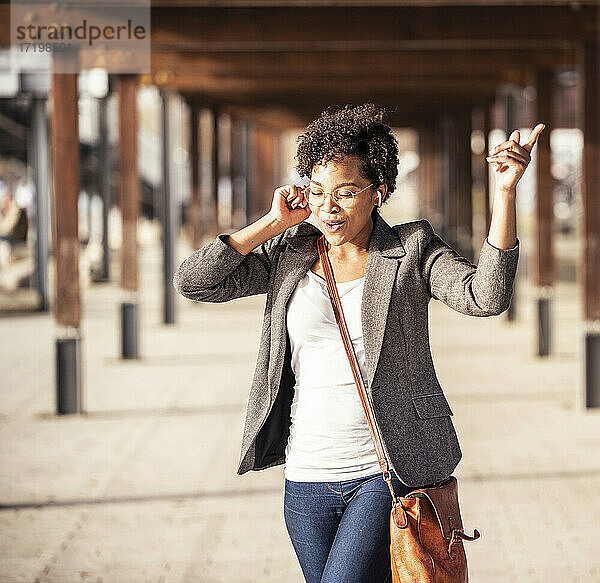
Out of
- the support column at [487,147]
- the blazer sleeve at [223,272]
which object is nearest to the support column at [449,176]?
the support column at [487,147]

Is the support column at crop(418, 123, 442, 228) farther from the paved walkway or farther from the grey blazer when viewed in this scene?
the grey blazer

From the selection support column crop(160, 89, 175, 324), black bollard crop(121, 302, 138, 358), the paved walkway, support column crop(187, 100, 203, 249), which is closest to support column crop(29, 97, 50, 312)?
support column crop(160, 89, 175, 324)

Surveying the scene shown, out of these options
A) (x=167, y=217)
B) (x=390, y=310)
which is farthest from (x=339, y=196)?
(x=167, y=217)

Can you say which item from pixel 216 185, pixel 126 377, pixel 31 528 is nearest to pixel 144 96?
pixel 216 185

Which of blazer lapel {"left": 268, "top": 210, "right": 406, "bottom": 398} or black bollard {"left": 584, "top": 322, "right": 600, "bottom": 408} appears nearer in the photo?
blazer lapel {"left": 268, "top": 210, "right": 406, "bottom": 398}

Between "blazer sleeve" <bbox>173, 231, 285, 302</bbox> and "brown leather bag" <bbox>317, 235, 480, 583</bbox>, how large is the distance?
295mm

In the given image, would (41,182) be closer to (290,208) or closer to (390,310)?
(290,208)

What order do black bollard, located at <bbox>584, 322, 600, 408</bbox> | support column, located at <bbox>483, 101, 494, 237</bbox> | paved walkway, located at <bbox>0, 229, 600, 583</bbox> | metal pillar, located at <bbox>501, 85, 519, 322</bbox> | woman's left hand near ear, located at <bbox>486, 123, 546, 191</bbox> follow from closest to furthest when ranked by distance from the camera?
woman's left hand near ear, located at <bbox>486, 123, 546, 191</bbox> → paved walkway, located at <bbox>0, 229, 600, 583</bbox> → black bollard, located at <bbox>584, 322, 600, 408</bbox> → metal pillar, located at <bbox>501, 85, 519, 322</bbox> → support column, located at <bbox>483, 101, 494, 237</bbox>

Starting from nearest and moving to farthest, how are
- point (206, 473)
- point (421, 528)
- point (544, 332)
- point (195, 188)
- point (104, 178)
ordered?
point (421, 528), point (206, 473), point (544, 332), point (195, 188), point (104, 178)

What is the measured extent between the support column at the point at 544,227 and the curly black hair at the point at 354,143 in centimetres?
967

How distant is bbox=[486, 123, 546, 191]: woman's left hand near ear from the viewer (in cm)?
266

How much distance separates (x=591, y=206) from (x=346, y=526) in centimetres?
733

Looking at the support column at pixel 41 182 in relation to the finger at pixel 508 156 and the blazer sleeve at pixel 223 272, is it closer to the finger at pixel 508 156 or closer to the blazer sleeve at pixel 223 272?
the blazer sleeve at pixel 223 272

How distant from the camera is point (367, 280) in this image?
9.57ft
